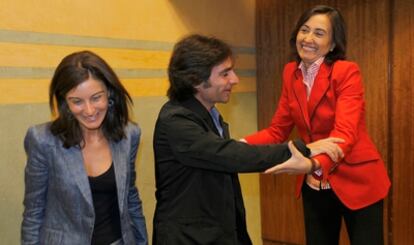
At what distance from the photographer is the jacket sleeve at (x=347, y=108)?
6.43ft

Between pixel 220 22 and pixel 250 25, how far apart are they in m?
0.40

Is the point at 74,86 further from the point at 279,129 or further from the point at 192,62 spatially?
the point at 279,129

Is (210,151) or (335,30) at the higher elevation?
(335,30)

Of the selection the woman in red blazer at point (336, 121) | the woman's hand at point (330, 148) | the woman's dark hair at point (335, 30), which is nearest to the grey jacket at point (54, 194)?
the woman's hand at point (330, 148)

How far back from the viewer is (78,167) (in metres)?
1.66

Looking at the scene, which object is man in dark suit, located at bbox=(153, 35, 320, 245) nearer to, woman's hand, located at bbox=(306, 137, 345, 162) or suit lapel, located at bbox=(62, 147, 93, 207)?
woman's hand, located at bbox=(306, 137, 345, 162)

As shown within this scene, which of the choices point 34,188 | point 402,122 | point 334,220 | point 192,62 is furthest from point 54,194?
point 402,122

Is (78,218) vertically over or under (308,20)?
under

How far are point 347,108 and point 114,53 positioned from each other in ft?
4.43

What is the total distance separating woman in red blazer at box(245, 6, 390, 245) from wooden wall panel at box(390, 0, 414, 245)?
1.17m

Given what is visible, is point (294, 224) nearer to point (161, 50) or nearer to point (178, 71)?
point (161, 50)

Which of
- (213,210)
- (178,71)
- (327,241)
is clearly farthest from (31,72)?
(327,241)

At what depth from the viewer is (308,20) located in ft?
7.14

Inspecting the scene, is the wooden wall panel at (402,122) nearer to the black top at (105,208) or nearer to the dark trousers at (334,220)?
the dark trousers at (334,220)
